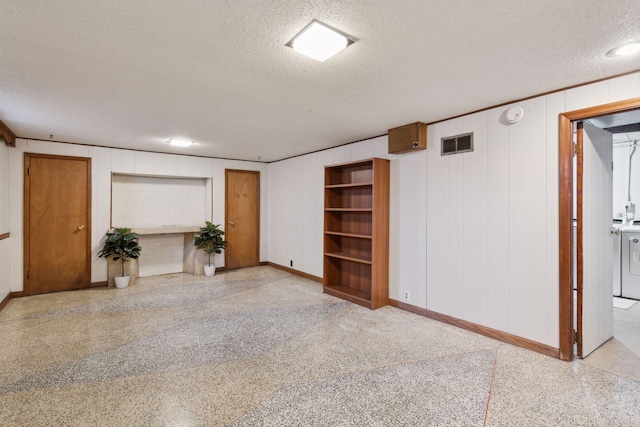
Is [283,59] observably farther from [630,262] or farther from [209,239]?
[630,262]

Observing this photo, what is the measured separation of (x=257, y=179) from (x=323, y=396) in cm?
510

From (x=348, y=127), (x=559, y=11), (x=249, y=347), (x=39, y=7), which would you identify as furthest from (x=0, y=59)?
(x=559, y=11)

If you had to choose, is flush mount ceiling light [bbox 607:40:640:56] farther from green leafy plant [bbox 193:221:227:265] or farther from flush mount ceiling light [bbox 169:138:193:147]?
green leafy plant [bbox 193:221:227:265]

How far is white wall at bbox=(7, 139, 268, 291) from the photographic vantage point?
4.32 metres

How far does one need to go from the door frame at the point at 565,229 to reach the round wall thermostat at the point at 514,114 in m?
0.30

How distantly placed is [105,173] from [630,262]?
7786mm

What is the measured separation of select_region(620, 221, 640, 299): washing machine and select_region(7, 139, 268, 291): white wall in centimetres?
588

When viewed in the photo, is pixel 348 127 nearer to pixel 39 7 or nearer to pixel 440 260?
pixel 440 260

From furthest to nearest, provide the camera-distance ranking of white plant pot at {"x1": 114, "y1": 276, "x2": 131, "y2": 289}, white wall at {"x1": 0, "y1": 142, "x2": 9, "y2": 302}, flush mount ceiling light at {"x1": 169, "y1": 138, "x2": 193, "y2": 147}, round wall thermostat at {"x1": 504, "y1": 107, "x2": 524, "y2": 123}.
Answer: white plant pot at {"x1": 114, "y1": 276, "x2": 131, "y2": 289}
flush mount ceiling light at {"x1": 169, "y1": 138, "x2": 193, "y2": 147}
white wall at {"x1": 0, "y1": 142, "x2": 9, "y2": 302}
round wall thermostat at {"x1": 504, "y1": 107, "x2": 524, "y2": 123}

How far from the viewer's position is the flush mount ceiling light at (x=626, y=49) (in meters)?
1.88

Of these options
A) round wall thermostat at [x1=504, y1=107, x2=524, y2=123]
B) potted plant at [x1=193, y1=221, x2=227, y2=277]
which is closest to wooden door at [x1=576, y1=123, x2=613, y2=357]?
round wall thermostat at [x1=504, y1=107, x2=524, y2=123]

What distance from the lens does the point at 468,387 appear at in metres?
2.19

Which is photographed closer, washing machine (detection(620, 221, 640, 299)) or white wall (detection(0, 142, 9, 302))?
white wall (detection(0, 142, 9, 302))

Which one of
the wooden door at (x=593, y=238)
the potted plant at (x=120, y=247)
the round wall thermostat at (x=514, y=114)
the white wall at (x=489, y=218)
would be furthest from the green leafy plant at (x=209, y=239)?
the wooden door at (x=593, y=238)
